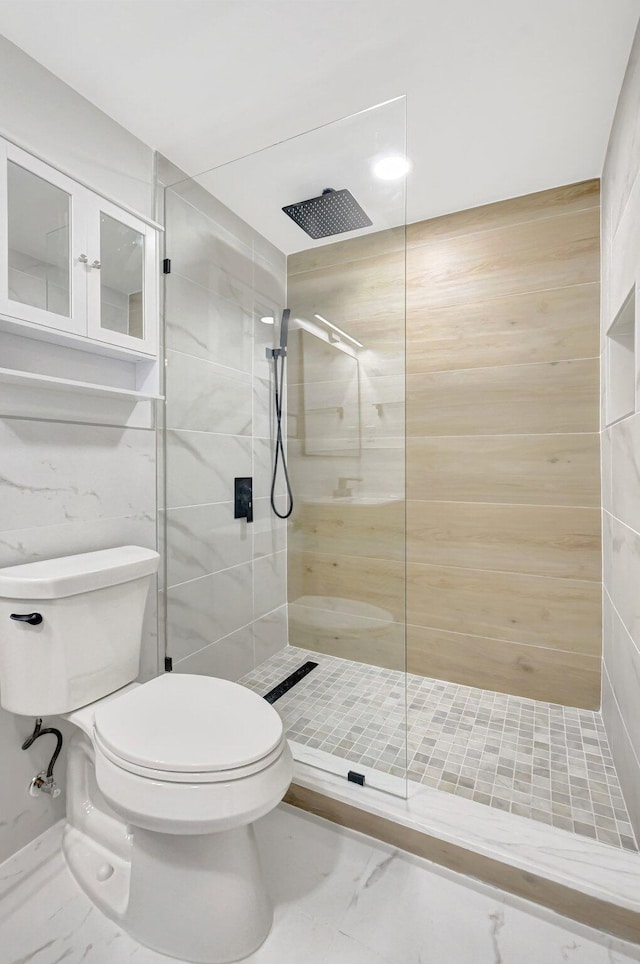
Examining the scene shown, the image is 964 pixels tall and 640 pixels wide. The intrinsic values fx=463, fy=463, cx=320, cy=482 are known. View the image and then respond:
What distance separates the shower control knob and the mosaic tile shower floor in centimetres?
85

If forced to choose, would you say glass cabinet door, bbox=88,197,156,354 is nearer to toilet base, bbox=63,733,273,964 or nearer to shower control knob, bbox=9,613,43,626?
shower control knob, bbox=9,613,43,626

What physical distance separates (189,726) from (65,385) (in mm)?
986

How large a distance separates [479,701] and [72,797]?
1592mm

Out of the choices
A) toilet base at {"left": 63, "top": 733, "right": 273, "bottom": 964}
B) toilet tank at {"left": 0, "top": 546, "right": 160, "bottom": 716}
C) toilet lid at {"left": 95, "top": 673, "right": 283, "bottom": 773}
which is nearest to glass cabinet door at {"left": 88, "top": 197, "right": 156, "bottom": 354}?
toilet tank at {"left": 0, "top": 546, "right": 160, "bottom": 716}

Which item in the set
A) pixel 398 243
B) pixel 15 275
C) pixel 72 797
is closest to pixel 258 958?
pixel 72 797

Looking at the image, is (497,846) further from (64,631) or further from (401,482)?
(64,631)

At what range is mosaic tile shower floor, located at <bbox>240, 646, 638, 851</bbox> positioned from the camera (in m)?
1.41

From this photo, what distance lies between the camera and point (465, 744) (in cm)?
172

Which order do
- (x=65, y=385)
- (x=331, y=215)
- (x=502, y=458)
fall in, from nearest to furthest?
(x=65, y=385), (x=331, y=215), (x=502, y=458)

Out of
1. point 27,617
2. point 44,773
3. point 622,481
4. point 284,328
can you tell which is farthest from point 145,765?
point 622,481

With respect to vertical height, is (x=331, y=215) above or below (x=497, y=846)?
above

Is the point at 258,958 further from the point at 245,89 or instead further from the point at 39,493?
the point at 245,89

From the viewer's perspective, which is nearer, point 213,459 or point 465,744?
point 465,744

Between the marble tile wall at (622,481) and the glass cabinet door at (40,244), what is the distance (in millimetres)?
1556
